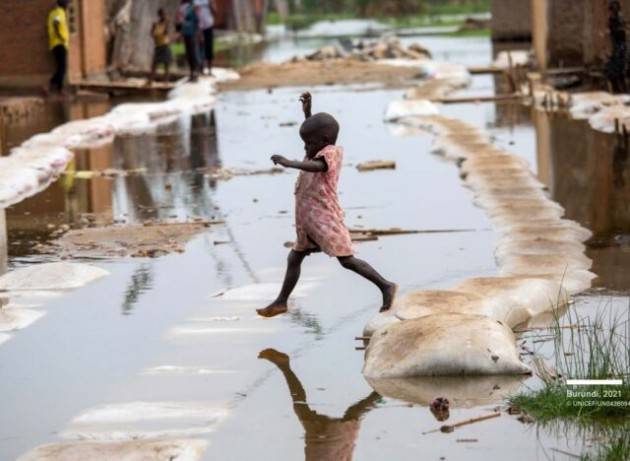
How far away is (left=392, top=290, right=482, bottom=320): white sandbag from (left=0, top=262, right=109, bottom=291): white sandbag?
230 cm

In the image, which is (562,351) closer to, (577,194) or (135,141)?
(577,194)

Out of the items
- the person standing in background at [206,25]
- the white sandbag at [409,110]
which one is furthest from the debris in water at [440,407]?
the person standing in background at [206,25]

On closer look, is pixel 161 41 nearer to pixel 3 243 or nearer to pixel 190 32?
pixel 190 32

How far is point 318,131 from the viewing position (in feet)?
25.5

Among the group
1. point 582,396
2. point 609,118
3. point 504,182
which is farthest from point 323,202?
point 609,118

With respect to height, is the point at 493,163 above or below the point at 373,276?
below

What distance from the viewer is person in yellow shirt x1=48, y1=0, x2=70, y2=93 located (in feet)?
80.9

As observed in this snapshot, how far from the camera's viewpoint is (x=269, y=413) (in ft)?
20.7

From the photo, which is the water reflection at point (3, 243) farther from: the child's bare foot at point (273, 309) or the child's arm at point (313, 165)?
the child's arm at point (313, 165)

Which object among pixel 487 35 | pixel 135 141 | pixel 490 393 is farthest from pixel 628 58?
pixel 487 35

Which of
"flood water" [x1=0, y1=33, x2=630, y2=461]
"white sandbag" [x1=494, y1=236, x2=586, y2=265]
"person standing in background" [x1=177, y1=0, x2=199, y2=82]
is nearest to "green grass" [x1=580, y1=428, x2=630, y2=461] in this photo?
"flood water" [x1=0, y1=33, x2=630, y2=461]

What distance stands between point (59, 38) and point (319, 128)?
17668 millimetres

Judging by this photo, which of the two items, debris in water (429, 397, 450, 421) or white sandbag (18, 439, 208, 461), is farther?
debris in water (429, 397, 450, 421)

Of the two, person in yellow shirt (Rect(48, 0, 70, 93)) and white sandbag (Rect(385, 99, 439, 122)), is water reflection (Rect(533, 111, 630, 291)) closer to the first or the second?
white sandbag (Rect(385, 99, 439, 122))
